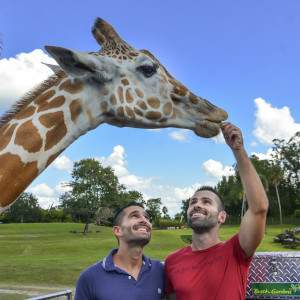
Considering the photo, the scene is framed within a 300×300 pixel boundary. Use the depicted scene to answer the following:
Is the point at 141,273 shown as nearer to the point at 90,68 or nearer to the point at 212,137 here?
the point at 212,137

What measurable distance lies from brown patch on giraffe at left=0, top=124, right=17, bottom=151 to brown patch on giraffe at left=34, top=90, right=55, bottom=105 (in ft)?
1.05

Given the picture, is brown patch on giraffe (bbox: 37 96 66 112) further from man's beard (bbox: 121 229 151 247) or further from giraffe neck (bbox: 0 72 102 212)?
man's beard (bbox: 121 229 151 247)

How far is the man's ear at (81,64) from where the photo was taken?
3.73 metres

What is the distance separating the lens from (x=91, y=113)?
427cm

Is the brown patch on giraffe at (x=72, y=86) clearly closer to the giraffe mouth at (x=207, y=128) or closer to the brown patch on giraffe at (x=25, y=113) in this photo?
the brown patch on giraffe at (x=25, y=113)

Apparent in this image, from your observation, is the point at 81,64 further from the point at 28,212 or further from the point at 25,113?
the point at 28,212

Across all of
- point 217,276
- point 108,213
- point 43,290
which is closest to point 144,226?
point 217,276

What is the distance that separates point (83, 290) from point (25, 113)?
5.16ft

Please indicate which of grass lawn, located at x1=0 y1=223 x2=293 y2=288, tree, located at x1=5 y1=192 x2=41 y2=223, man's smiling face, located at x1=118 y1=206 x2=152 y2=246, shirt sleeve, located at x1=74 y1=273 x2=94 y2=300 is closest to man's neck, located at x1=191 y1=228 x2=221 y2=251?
man's smiling face, located at x1=118 y1=206 x2=152 y2=246

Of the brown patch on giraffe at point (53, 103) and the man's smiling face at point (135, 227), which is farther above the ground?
the brown patch on giraffe at point (53, 103)

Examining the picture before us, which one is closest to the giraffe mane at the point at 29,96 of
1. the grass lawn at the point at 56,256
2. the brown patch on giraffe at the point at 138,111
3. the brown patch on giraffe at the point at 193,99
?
the brown patch on giraffe at the point at 138,111

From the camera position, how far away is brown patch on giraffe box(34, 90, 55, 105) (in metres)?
4.27

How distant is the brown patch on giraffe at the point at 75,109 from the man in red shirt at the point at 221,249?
1.29m

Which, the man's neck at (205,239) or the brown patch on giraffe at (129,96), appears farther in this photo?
the brown patch on giraffe at (129,96)
